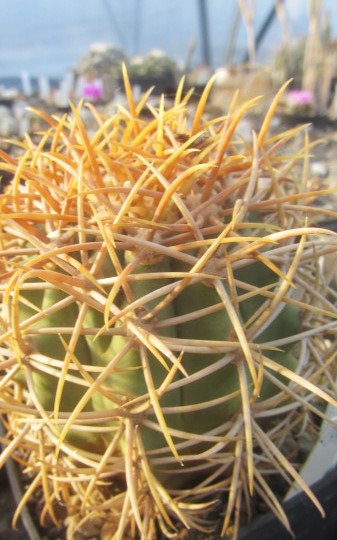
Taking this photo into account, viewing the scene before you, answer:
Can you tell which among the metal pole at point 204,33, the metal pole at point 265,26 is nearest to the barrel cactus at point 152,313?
the metal pole at point 265,26

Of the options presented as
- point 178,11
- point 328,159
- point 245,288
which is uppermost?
point 178,11

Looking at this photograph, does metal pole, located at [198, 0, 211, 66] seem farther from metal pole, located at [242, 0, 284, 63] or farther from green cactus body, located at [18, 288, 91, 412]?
green cactus body, located at [18, 288, 91, 412]

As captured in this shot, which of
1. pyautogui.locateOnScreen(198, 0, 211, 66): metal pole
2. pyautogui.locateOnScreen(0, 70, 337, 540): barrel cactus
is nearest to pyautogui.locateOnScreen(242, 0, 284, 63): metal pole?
pyautogui.locateOnScreen(198, 0, 211, 66): metal pole

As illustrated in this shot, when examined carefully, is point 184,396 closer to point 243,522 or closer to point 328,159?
point 243,522

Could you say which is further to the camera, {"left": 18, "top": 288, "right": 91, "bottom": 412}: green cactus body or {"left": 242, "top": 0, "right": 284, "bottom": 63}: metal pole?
{"left": 242, "top": 0, "right": 284, "bottom": 63}: metal pole

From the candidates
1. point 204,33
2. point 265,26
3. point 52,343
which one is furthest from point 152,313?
point 204,33

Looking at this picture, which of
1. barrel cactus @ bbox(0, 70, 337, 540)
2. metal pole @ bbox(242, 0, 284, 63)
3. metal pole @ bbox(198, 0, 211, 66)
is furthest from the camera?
metal pole @ bbox(198, 0, 211, 66)

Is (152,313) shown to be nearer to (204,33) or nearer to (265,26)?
(265,26)

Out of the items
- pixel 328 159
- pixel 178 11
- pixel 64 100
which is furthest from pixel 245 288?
pixel 178 11
